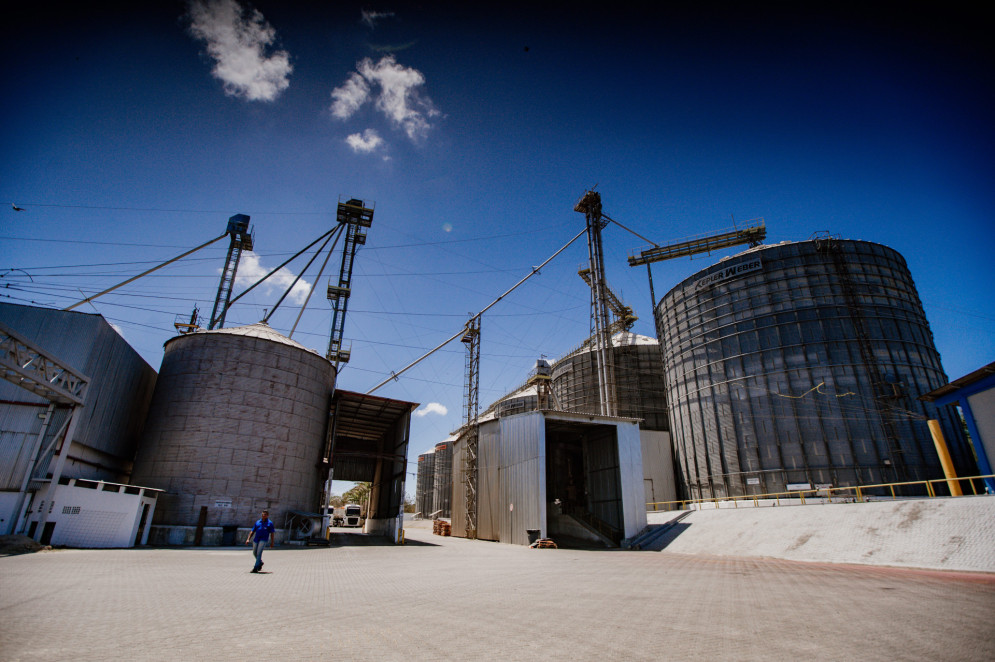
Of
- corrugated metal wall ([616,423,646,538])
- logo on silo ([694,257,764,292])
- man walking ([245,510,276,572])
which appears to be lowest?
man walking ([245,510,276,572])

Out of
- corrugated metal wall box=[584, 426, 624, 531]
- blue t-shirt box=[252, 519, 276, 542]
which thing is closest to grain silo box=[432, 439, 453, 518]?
corrugated metal wall box=[584, 426, 624, 531]

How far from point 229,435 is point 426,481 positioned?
52.5m

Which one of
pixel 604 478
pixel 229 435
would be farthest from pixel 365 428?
pixel 604 478

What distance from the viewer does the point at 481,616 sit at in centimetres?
666

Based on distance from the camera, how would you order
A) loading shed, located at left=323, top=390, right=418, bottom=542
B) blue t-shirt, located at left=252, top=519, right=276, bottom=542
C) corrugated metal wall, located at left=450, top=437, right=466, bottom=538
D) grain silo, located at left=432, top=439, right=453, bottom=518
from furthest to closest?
grain silo, located at left=432, top=439, right=453, bottom=518
corrugated metal wall, located at left=450, top=437, right=466, bottom=538
loading shed, located at left=323, top=390, right=418, bottom=542
blue t-shirt, located at left=252, top=519, right=276, bottom=542

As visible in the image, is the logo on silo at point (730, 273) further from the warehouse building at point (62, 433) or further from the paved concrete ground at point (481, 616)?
the warehouse building at point (62, 433)

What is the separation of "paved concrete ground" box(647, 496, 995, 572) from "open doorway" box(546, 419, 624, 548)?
370 centimetres

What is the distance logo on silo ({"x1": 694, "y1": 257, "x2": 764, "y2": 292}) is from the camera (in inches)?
1439

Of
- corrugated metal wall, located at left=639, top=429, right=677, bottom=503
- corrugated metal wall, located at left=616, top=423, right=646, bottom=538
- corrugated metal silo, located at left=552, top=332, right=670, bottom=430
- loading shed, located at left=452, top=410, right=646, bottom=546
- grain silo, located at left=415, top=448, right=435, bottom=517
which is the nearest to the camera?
loading shed, located at left=452, top=410, right=646, bottom=546

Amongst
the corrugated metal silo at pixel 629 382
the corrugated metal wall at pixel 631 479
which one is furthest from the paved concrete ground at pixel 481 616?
the corrugated metal silo at pixel 629 382

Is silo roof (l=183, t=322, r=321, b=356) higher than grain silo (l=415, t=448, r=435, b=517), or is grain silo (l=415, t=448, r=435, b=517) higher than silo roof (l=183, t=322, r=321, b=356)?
silo roof (l=183, t=322, r=321, b=356)

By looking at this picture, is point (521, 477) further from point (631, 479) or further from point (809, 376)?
point (809, 376)

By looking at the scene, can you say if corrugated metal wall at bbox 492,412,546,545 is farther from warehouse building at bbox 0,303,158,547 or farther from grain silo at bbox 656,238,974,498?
warehouse building at bbox 0,303,158,547

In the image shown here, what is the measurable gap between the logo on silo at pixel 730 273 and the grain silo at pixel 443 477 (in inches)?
1560
